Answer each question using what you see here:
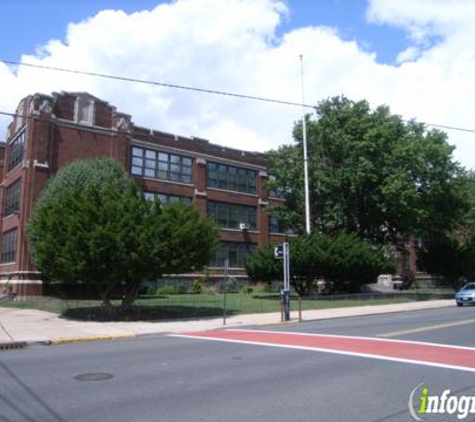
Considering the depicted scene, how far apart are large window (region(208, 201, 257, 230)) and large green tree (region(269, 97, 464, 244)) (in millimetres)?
7865

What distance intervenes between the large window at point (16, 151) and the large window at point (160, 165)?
8373 mm

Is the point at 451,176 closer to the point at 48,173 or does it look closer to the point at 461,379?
the point at 48,173

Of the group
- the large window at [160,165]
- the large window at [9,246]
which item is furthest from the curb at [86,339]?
the large window at [160,165]

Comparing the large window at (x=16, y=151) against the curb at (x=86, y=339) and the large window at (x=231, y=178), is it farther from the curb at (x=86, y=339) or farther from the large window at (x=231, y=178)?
the curb at (x=86, y=339)

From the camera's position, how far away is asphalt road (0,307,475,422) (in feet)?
22.4

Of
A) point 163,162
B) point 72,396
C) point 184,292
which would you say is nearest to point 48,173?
point 163,162

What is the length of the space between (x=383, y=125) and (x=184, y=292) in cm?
2022

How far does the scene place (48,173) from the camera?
39.3 metres

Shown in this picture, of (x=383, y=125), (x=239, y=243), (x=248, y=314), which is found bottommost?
(x=248, y=314)

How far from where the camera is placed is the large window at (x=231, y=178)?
1956 inches

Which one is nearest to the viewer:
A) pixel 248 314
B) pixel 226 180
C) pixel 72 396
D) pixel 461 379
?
pixel 72 396

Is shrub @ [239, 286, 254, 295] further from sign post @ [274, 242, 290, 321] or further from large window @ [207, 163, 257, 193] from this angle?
sign post @ [274, 242, 290, 321]

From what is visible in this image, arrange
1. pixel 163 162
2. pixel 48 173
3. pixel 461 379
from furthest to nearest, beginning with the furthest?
1. pixel 163 162
2. pixel 48 173
3. pixel 461 379
